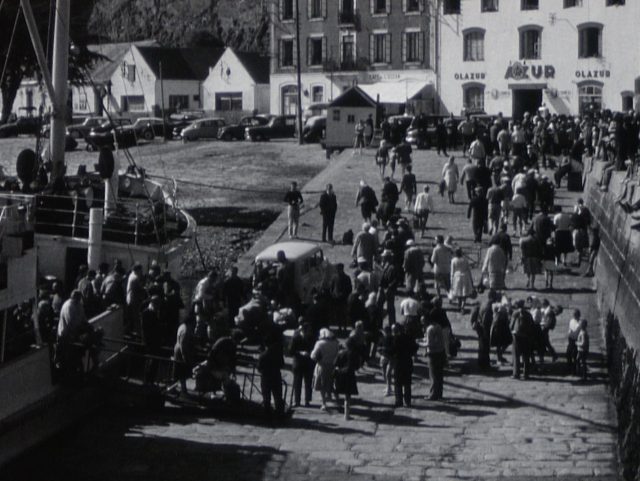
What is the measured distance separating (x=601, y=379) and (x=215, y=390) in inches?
237

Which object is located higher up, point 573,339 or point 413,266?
point 413,266

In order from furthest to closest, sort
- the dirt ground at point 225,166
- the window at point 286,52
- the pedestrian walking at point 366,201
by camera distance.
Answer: the window at point 286,52 → the dirt ground at point 225,166 → the pedestrian walking at point 366,201

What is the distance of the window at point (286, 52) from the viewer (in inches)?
2931

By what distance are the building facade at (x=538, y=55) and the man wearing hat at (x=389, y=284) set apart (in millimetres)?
37489

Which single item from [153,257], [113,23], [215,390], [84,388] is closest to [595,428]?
[215,390]

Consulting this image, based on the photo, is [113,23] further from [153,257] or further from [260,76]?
[153,257]

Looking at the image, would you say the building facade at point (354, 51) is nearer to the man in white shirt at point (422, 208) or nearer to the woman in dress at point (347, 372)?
the man in white shirt at point (422, 208)

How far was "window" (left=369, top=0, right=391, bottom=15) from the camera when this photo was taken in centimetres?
7044

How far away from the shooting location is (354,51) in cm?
7175

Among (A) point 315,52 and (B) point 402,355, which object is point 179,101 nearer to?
(A) point 315,52

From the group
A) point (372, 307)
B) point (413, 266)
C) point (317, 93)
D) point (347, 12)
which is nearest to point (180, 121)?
point (317, 93)

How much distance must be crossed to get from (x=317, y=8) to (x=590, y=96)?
17.3 metres

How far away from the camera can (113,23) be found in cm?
12825

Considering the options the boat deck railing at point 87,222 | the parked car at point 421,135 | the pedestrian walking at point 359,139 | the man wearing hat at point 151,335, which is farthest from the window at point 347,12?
the man wearing hat at point 151,335
